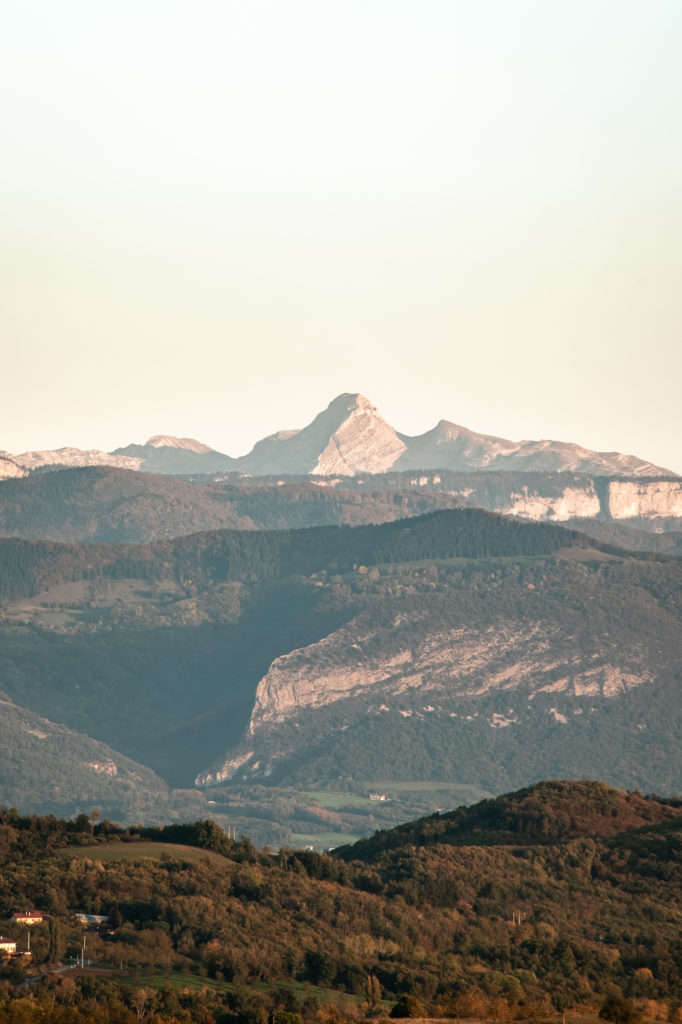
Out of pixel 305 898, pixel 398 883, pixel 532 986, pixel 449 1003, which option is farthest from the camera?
pixel 398 883

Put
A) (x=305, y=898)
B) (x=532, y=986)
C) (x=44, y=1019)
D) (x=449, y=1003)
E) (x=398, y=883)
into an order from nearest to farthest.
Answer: (x=44, y=1019), (x=449, y=1003), (x=532, y=986), (x=305, y=898), (x=398, y=883)

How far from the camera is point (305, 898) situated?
174 meters

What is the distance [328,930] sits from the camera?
16538cm

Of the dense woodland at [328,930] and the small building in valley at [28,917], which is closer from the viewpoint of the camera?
the dense woodland at [328,930]

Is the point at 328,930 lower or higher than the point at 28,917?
lower

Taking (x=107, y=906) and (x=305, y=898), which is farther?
(x=305, y=898)

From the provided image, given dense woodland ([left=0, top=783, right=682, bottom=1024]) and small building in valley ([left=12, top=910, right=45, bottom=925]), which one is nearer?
dense woodland ([left=0, top=783, right=682, bottom=1024])

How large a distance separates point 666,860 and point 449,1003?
5842 centimetres

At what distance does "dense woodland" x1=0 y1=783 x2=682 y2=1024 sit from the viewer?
138 m

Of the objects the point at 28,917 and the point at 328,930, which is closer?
the point at 28,917

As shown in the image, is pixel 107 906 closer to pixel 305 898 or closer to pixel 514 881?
pixel 305 898

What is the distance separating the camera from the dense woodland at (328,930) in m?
138

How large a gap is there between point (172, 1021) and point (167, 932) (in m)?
28.1

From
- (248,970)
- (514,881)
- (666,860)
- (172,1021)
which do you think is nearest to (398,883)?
(514,881)
